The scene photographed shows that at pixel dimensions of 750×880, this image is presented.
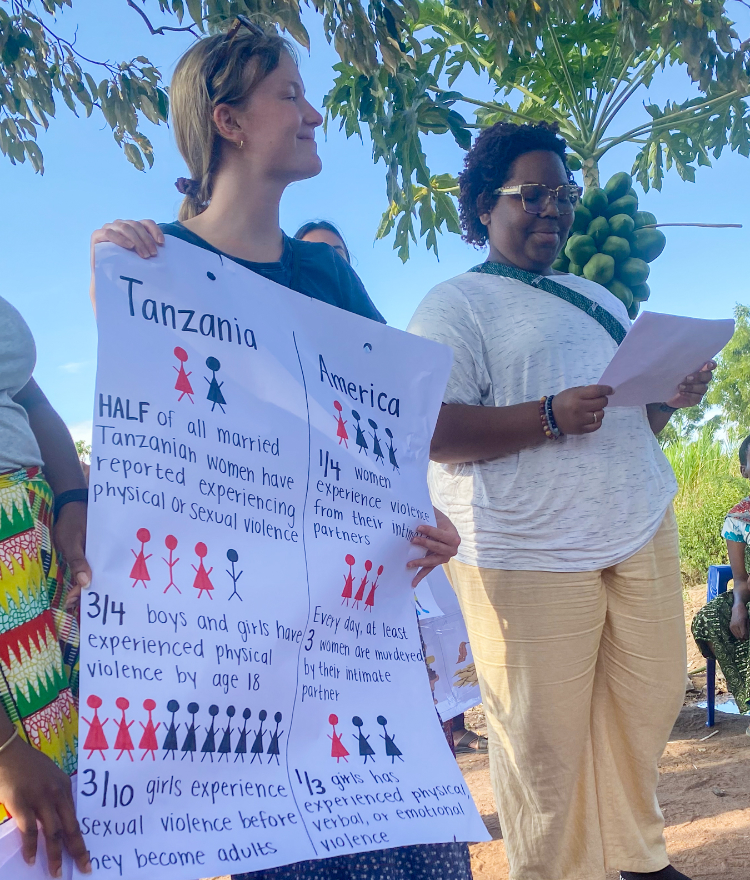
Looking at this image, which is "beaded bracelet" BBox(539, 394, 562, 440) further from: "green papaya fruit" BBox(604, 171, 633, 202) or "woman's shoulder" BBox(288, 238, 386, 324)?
"green papaya fruit" BBox(604, 171, 633, 202)

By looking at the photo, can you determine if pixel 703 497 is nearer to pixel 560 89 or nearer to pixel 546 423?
pixel 560 89

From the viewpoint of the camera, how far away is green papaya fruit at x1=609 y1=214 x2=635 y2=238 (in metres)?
3.66

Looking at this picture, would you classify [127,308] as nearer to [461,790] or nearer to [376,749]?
[376,749]

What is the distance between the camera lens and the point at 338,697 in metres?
1.34

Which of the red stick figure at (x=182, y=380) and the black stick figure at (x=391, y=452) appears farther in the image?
the black stick figure at (x=391, y=452)

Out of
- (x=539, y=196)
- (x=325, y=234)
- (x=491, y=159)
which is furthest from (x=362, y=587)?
(x=325, y=234)

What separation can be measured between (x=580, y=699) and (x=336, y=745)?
0.98 m

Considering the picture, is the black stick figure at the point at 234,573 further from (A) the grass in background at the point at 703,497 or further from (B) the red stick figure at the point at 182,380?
(A) the grass in background at the point at 703,497

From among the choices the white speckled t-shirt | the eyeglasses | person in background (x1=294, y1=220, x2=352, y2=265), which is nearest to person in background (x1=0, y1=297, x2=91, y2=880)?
the white speckled t-shirt

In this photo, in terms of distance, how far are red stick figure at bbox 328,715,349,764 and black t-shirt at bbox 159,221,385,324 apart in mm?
761

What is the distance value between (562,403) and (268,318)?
87 centimetres

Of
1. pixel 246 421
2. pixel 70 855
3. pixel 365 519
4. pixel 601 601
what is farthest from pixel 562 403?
pixel 70 855

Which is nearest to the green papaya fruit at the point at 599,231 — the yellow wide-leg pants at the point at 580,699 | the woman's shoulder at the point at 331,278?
the yellow wide-leg pants at the point at 580,699

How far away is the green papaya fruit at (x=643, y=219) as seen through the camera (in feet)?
12.4
